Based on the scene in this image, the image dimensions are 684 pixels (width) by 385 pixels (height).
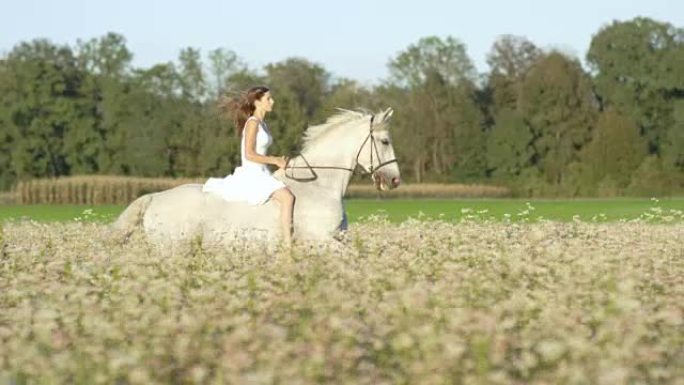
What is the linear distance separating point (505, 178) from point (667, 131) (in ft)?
41.3

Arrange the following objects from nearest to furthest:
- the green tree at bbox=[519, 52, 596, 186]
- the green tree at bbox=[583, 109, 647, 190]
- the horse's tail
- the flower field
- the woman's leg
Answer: the flower field, the woman's leg, the horse's tail, the green tree at bbox=[583, 109, 647, 190], the green tree at bbox=[519, 52, 596, 186]

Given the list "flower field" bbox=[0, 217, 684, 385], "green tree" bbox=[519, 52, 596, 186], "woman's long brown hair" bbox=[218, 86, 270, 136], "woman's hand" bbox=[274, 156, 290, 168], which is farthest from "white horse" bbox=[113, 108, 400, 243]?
"green tree" bbox=[519, 52, 596, 186]

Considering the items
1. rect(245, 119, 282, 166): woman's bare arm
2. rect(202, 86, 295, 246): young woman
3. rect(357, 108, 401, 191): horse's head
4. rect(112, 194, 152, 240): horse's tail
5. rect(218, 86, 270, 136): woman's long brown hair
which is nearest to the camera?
rect(202, 86, 295, 246): young woman

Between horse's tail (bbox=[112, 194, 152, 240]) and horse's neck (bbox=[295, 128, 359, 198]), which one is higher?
horse's neck (bbox=[295, 128, 359, 198])

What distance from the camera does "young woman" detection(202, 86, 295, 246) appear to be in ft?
46.6

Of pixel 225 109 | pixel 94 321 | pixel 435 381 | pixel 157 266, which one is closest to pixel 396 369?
pixel 435 381

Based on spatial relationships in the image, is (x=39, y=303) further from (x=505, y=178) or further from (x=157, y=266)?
(x=505, y=178)

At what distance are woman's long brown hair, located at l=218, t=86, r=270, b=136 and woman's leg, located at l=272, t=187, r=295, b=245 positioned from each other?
101 centimetres

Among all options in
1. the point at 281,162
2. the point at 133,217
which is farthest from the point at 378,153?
the point at 133,217

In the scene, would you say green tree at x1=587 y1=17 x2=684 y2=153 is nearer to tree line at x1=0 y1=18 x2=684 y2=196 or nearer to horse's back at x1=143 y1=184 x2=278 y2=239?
tree line at x1=0 y1=18 x2=684 y2=196

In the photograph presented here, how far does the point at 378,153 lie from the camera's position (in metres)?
15.6

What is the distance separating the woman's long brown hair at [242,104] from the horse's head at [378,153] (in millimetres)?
1504

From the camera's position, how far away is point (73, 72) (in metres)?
108

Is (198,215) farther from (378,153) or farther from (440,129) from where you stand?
(440,129)
